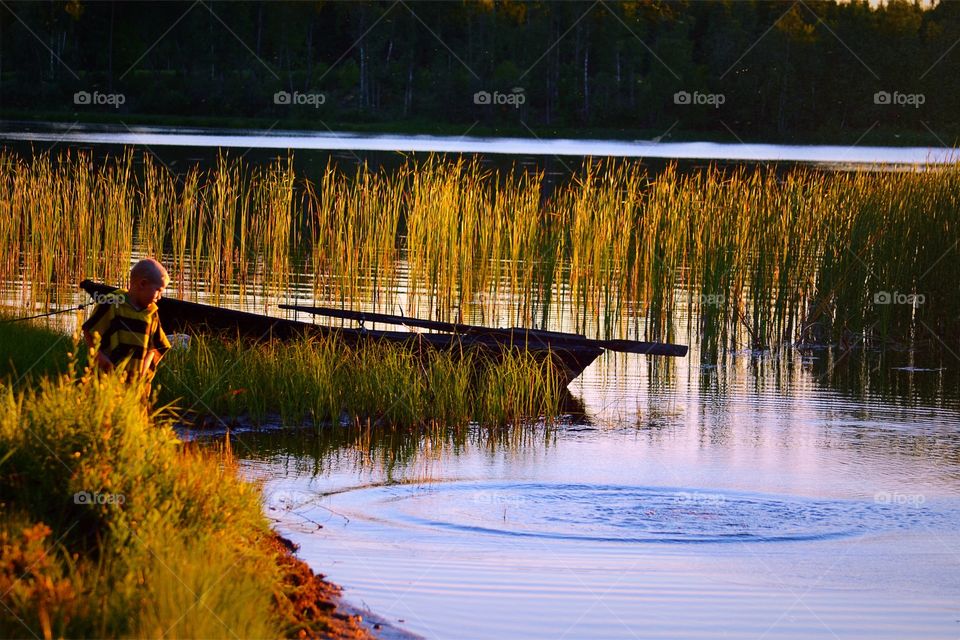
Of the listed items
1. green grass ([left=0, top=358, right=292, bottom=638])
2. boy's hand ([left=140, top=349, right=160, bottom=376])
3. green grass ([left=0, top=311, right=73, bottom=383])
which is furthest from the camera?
green grass ([left=0, top=311, right=73, bottom=383])

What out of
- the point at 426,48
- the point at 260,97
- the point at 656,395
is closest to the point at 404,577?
the point at 656,395

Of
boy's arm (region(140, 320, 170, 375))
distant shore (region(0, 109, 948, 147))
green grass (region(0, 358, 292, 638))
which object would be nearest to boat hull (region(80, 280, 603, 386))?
boy's arm (region(140, 320, 170, 375))

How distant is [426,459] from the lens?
9.29 m

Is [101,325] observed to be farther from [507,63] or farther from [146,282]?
[507,63]

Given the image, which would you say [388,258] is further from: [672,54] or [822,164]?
[672,54]

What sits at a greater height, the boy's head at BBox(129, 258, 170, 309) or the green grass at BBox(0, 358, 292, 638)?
the boy's head at BBox(129, 258, 170, 309)

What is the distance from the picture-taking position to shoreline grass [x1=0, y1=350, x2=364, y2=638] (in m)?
4.73

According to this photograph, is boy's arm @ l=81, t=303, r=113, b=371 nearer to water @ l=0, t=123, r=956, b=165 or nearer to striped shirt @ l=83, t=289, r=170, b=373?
striped shirt @ l=83, t=289, r=170, b=373

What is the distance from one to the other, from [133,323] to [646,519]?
3110 millimetres

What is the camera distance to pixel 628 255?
52.4 feet

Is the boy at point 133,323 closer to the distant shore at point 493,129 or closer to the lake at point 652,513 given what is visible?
the lake at point 652,513

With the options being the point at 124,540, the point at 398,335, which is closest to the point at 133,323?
the point at 124,540

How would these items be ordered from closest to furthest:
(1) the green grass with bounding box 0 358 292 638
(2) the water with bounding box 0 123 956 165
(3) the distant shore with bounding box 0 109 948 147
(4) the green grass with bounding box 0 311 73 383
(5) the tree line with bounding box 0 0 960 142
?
1. (1) the green grass with bounding box 0 358 292 638
2. (4) the green grass with bounding box 0 311 73 383
3. (2) the water with bounding box 0 123 956 165
4. (3) the distant shore with bounding box 0 109 948 147
5. (5) the tree line with bounding box 0 0 960 142

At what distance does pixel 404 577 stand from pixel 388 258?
9.65m
